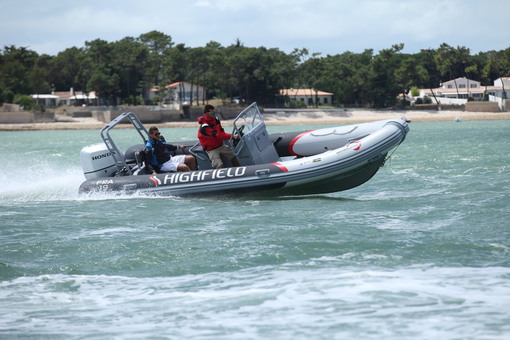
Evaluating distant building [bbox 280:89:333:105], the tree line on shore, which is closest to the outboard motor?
the tree line on shore

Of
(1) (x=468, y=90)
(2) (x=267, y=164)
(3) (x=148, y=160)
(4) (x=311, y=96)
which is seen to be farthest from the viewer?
(1) (x=468, y=90)

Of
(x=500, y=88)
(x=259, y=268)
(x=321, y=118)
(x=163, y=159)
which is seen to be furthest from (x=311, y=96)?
(x=259, y=268)

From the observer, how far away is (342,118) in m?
66.6

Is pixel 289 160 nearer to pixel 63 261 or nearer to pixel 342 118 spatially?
pixel 63 261

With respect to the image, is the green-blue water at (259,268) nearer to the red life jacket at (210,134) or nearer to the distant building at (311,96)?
the red life jacket at (210,134)

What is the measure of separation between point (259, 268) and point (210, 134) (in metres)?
3.84

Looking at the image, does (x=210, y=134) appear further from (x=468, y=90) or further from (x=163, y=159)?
(x=468, y=90)

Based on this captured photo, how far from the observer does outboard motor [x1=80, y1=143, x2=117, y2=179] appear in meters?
9.99

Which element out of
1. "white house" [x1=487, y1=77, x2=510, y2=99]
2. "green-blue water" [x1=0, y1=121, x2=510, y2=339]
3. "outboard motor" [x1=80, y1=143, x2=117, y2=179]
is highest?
"white house" [x1=487, y1=77, x2=510, y2=99]

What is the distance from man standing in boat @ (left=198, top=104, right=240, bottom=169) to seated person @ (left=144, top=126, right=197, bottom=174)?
0.41 meters

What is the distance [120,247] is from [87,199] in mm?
3315

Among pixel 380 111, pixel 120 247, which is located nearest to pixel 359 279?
pixel 120 247

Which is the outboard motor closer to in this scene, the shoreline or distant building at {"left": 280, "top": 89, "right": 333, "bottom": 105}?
the shoreline

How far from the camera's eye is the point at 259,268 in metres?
5.68
